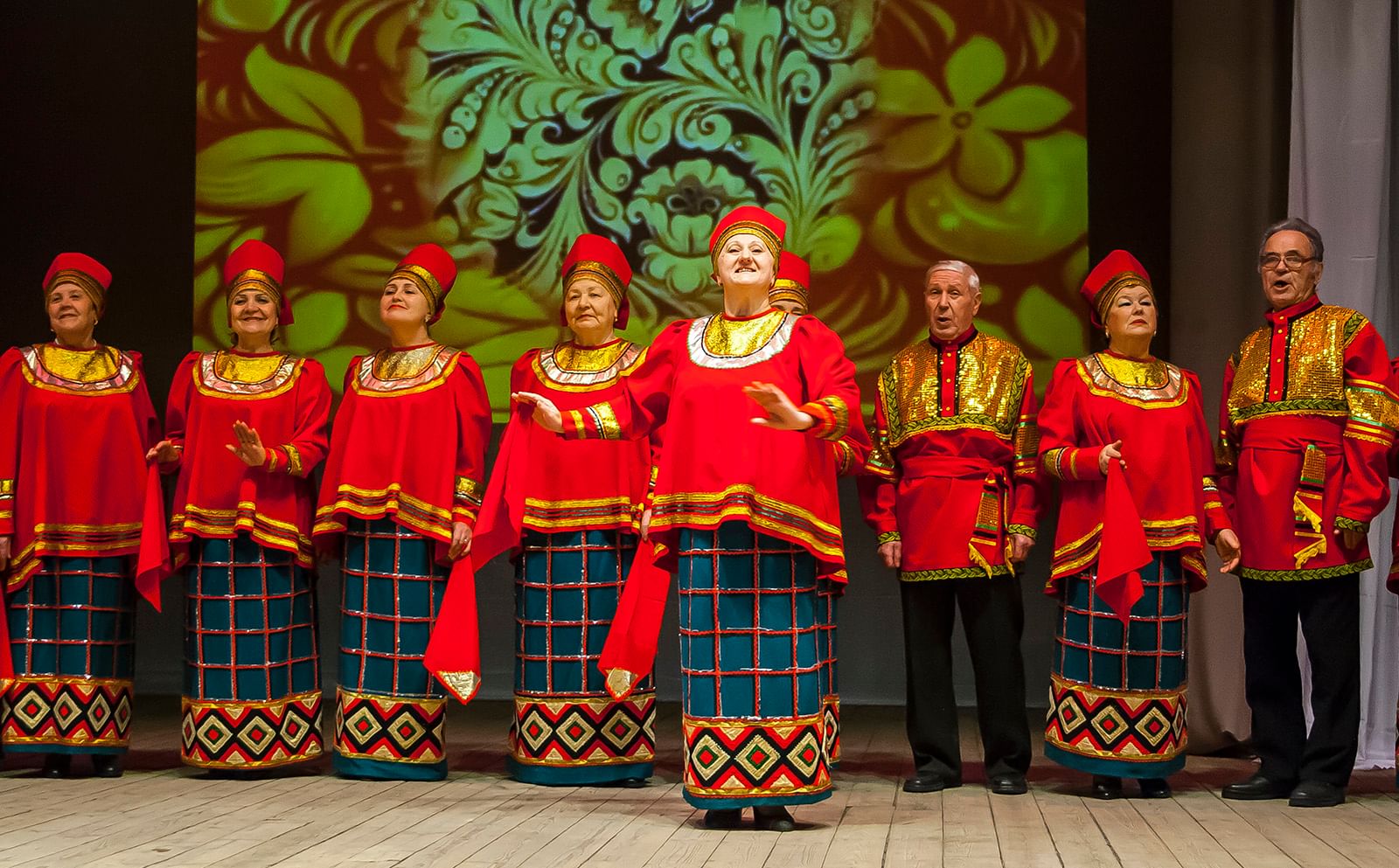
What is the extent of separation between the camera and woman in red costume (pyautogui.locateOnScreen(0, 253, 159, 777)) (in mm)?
4531

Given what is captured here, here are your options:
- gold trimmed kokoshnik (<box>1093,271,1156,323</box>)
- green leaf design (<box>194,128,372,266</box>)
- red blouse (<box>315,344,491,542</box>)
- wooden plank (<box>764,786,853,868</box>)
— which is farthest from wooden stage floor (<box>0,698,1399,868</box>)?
green leaf design (<box>194,128,372,266</box>)

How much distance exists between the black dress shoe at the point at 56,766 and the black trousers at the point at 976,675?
105 inches

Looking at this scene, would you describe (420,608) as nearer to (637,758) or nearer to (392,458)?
(392,458)

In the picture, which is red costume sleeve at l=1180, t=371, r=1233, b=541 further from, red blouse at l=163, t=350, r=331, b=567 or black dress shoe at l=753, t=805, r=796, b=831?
red blouse at l=163, t=350, r=331, b=567

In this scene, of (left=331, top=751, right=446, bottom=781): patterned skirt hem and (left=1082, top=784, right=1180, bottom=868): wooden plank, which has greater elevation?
(left=1082, top=784, right=1180, bottom=868): wooden plank

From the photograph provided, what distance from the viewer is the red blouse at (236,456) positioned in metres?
4.53

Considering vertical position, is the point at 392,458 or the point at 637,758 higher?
the point at 392,458

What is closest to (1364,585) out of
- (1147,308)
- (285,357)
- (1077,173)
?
(1147,308)

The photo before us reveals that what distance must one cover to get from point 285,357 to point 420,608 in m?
0.96

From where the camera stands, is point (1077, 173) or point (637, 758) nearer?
point (637, 758)

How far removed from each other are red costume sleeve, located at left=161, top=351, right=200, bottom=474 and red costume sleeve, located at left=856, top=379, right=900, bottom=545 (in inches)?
86.3

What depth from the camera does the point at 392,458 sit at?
452 cm

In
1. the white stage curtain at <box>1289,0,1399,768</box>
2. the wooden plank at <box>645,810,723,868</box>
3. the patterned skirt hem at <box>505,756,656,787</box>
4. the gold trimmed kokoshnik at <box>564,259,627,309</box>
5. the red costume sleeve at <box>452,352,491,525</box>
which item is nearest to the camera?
the wooden plank at <box>645,810,723,868</box>

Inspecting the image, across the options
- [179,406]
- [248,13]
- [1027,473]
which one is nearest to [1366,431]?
[1027,473]
